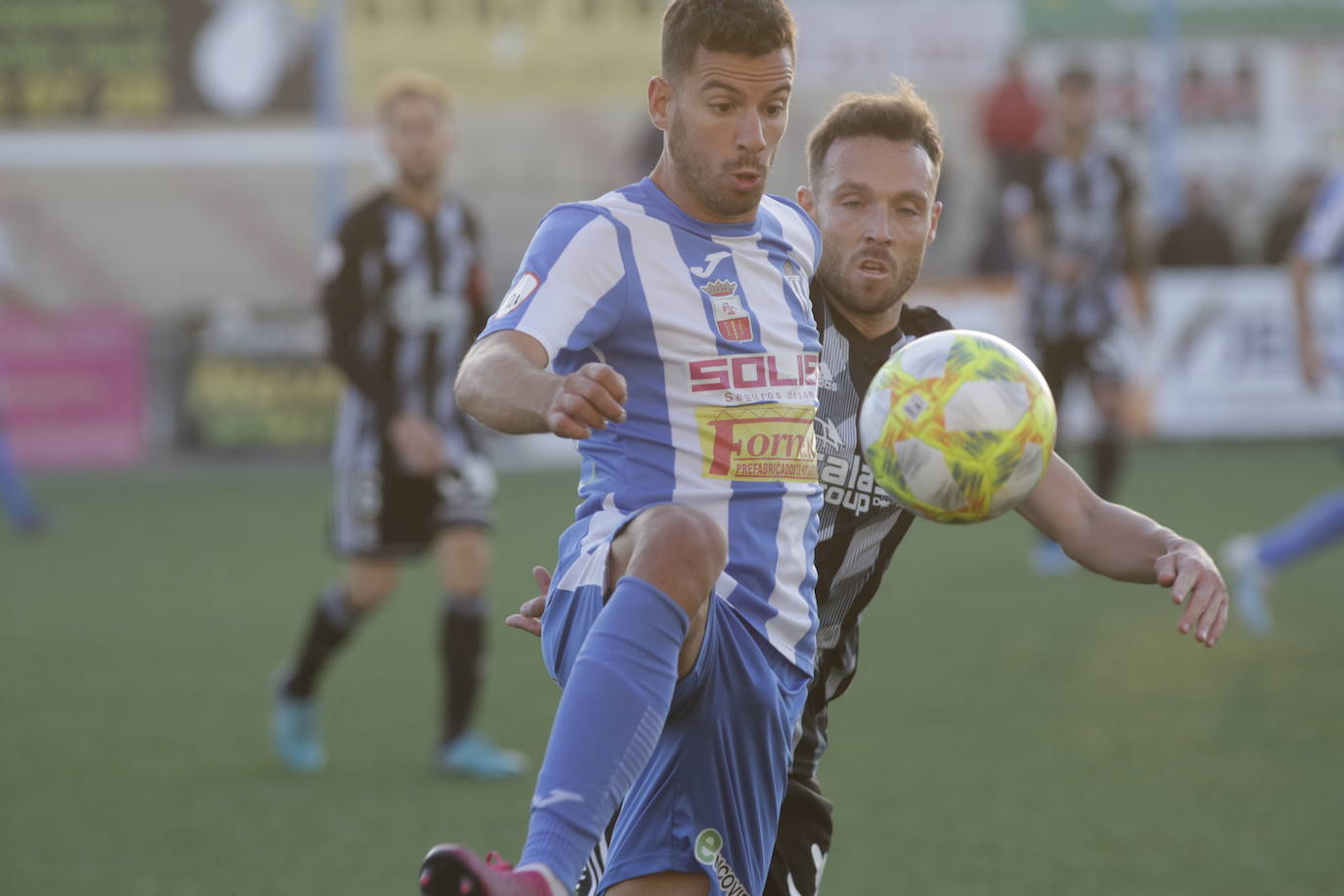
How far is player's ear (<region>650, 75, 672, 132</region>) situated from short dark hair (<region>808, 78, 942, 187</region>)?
1.56 ft

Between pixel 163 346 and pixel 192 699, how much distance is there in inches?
337

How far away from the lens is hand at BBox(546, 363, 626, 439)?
254cm

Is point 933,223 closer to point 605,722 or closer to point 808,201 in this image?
point 808,201

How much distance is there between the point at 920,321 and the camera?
145 inches

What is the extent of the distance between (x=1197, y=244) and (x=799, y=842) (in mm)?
13259

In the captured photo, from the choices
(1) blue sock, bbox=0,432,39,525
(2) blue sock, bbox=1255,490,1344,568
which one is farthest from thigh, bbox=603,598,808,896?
(1) blue sock, bbox=0,432,39,525

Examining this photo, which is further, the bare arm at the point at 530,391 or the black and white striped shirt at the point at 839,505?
the black and white striped shirt at the point at 839,505

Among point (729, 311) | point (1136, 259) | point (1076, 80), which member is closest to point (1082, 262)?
point (1136, 259)

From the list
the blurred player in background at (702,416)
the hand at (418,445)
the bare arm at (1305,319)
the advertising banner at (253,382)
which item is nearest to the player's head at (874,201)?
the blurred player in background at (702,416)

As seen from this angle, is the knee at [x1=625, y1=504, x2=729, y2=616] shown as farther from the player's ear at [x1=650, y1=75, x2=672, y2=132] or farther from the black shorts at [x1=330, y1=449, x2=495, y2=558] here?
the black shorts at [x1=330, y1=449, x2=495, y2=558]

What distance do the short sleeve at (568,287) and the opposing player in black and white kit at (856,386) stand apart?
59 cm

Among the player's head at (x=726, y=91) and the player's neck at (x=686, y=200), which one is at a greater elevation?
the player's head at (x=726, y=91)

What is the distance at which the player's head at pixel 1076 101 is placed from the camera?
31.7 ft

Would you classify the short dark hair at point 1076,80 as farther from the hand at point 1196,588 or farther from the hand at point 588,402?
the hand at point 588,402
